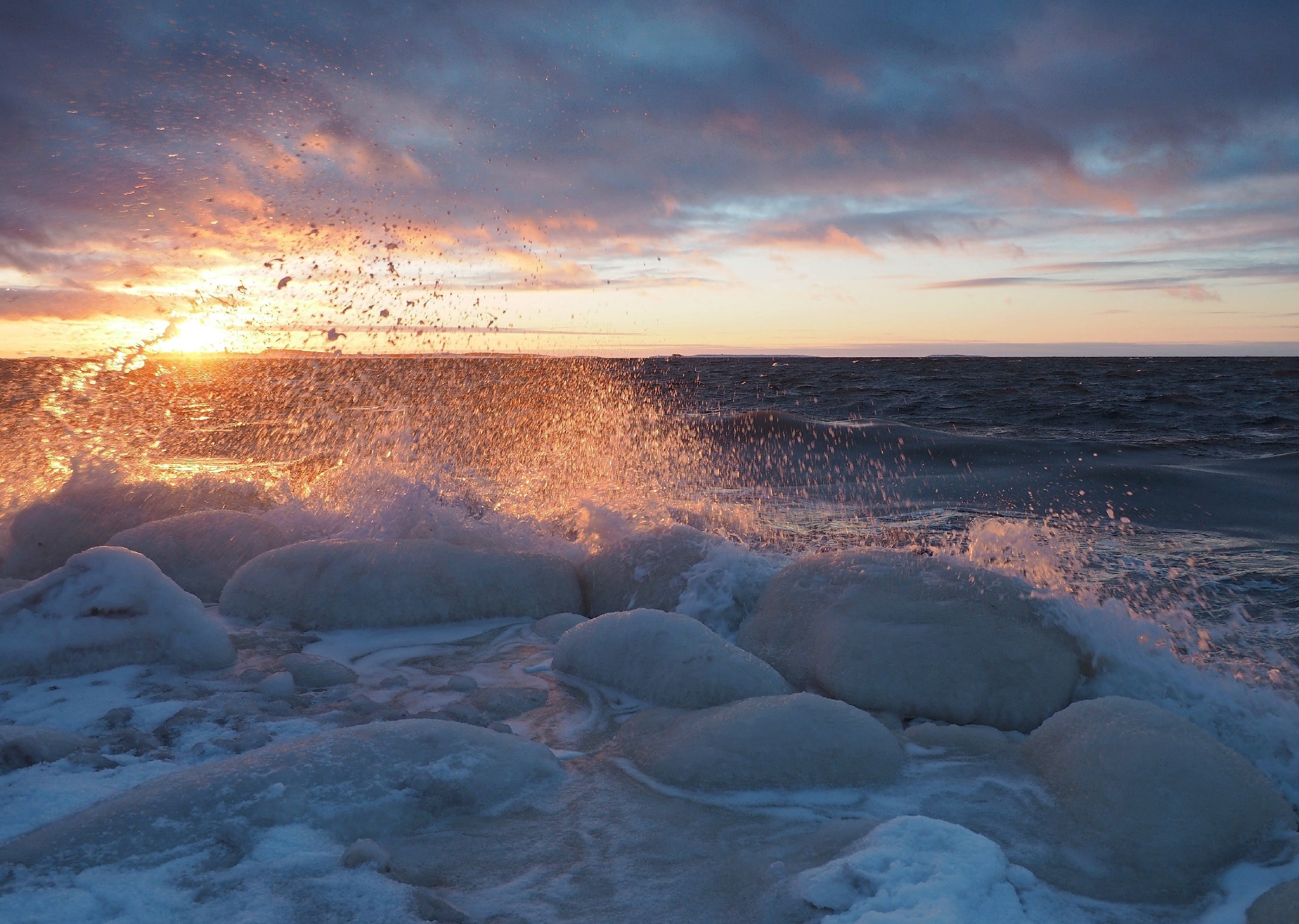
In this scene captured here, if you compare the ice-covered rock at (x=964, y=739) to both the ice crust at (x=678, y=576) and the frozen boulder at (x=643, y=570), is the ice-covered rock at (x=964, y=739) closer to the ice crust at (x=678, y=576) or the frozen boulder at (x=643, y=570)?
the ice crust at (x=678, y=576)

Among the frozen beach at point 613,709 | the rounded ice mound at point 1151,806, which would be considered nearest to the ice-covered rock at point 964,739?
the frozen beach at point 613,709

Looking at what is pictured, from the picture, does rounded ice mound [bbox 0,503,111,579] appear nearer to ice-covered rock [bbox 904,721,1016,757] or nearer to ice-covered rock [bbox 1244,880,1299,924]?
ice-covered rock [bbox 904,721,1016,757]

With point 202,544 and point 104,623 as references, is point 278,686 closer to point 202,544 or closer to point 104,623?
point 104,623

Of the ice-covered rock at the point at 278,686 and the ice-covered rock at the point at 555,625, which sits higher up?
the ice-covered rock at the point at 278,686

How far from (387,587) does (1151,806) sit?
13.0 ft

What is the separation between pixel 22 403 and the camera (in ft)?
74.9

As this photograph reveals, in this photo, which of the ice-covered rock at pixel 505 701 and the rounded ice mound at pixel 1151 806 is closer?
the rounded ice mound at pixel 1151 806

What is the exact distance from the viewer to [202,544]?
18.2 feet

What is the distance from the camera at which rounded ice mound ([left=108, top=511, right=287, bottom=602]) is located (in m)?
5.36

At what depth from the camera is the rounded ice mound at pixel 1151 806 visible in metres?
2.38

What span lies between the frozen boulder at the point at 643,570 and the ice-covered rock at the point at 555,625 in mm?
299

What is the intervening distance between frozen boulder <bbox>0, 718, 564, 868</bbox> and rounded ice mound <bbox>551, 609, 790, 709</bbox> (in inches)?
31.3

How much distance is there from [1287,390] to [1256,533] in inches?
1142

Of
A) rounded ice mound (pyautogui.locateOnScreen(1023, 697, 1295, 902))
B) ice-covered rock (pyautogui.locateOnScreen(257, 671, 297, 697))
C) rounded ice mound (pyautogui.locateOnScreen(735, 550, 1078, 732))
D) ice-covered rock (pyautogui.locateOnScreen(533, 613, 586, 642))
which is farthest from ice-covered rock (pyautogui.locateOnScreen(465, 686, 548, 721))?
rounded ice mound (pyautogui.locateOnScreen(1023, 697, 1295, 902))
